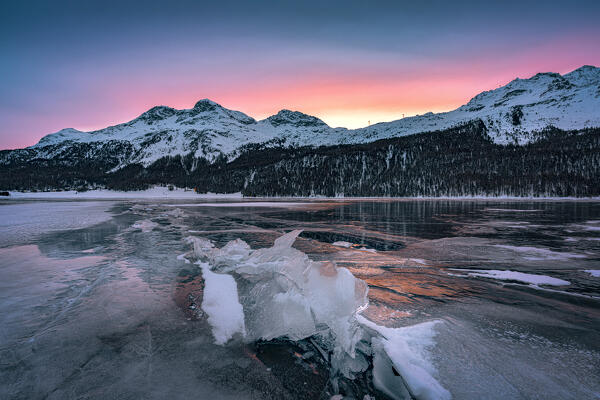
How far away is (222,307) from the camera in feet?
20.0

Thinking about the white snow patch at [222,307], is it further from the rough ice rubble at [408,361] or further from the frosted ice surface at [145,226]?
the frosted ice surface at [145,226]

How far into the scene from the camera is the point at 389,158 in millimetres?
165125

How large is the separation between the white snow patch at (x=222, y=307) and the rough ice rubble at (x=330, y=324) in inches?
0.6

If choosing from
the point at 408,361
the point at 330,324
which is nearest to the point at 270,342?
the point at 330,324

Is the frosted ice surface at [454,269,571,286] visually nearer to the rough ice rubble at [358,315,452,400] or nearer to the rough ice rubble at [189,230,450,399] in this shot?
the rough ice rubble at [358,315,452,400]

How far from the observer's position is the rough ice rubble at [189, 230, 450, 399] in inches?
148

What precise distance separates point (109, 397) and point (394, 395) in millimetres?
3417

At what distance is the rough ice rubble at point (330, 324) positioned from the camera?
3.75 meters

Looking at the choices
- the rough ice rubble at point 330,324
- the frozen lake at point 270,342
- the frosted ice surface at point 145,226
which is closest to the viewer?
the frozen lake at point 270,342

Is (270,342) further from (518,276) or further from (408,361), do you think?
(518,276)

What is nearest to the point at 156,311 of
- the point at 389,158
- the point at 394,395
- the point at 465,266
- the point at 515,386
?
the point at 394,395

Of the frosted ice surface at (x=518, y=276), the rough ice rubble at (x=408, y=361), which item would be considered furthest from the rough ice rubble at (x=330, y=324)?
the frosted ice surface at (x=518, y=276)

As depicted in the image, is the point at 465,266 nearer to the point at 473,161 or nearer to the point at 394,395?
the point at 394,395

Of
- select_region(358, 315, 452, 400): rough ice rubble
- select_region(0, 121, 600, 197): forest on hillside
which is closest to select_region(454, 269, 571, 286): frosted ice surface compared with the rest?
select_region(358, 315, 452, 400): rough ice rubble
